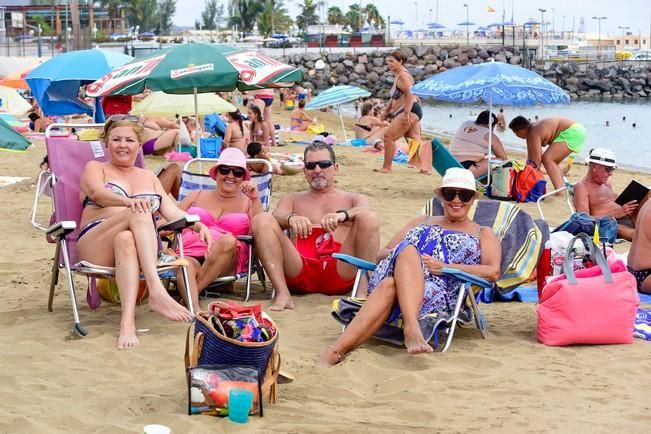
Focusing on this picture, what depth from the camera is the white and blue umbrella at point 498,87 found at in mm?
9797

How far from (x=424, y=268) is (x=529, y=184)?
19.0ft

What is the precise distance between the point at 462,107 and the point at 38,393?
41.7 m

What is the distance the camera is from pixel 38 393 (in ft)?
12.8

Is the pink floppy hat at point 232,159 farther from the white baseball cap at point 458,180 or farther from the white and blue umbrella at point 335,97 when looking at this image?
the white and blue umbrella at point 335,97

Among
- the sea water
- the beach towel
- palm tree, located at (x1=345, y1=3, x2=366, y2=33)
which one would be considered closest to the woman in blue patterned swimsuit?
the beach towel

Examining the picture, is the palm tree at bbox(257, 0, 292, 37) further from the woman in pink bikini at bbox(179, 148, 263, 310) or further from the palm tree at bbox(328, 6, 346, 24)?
the woman in pink bikini at bbox(179, 148, 263, 310)

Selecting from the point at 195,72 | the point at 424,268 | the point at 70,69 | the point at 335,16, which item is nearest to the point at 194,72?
the point at 195,72

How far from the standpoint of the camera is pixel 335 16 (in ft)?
363

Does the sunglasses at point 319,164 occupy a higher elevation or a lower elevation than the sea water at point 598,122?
higher

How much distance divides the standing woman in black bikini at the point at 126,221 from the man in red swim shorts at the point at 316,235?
1.27ft

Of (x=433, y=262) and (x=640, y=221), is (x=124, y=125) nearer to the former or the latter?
(x=433, y=262)

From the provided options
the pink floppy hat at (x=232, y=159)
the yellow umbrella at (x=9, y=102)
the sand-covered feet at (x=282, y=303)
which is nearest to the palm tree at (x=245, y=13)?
the yellow umbrella at (x=9, y=102)

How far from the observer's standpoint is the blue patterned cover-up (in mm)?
4633

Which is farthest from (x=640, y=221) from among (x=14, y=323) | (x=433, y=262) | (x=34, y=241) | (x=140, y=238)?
(x=34, y=241)
